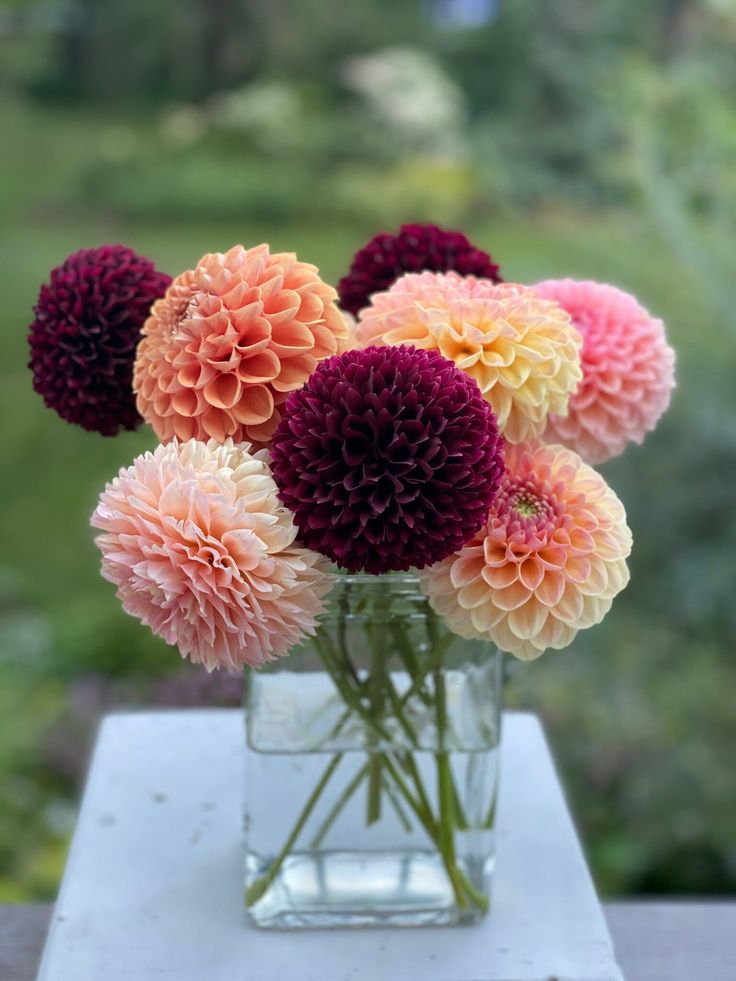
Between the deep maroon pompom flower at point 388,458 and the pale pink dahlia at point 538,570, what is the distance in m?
0.03

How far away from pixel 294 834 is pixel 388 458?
30 centimetres

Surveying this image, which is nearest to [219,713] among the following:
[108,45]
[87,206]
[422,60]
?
[87,206]

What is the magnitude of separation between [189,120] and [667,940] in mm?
4760

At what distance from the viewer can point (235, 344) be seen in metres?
0.57

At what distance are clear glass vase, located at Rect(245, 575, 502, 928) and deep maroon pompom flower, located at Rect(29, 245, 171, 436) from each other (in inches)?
6.8

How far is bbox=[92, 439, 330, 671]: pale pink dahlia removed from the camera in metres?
0.52

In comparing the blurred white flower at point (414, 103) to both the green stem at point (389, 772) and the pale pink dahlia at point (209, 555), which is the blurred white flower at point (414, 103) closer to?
the green stem at point (389, 772)

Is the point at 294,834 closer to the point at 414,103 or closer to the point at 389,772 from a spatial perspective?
the point at 389,772

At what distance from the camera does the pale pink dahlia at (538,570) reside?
554 millimetres

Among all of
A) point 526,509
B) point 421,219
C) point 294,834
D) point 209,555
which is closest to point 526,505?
point 526,509

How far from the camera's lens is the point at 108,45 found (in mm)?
5164

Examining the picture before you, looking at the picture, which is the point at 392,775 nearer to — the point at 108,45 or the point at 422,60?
the point at 422,60

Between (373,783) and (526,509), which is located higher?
(526,509)

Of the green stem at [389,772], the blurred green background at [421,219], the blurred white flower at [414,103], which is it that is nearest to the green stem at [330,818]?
the green stem at [389,772]
